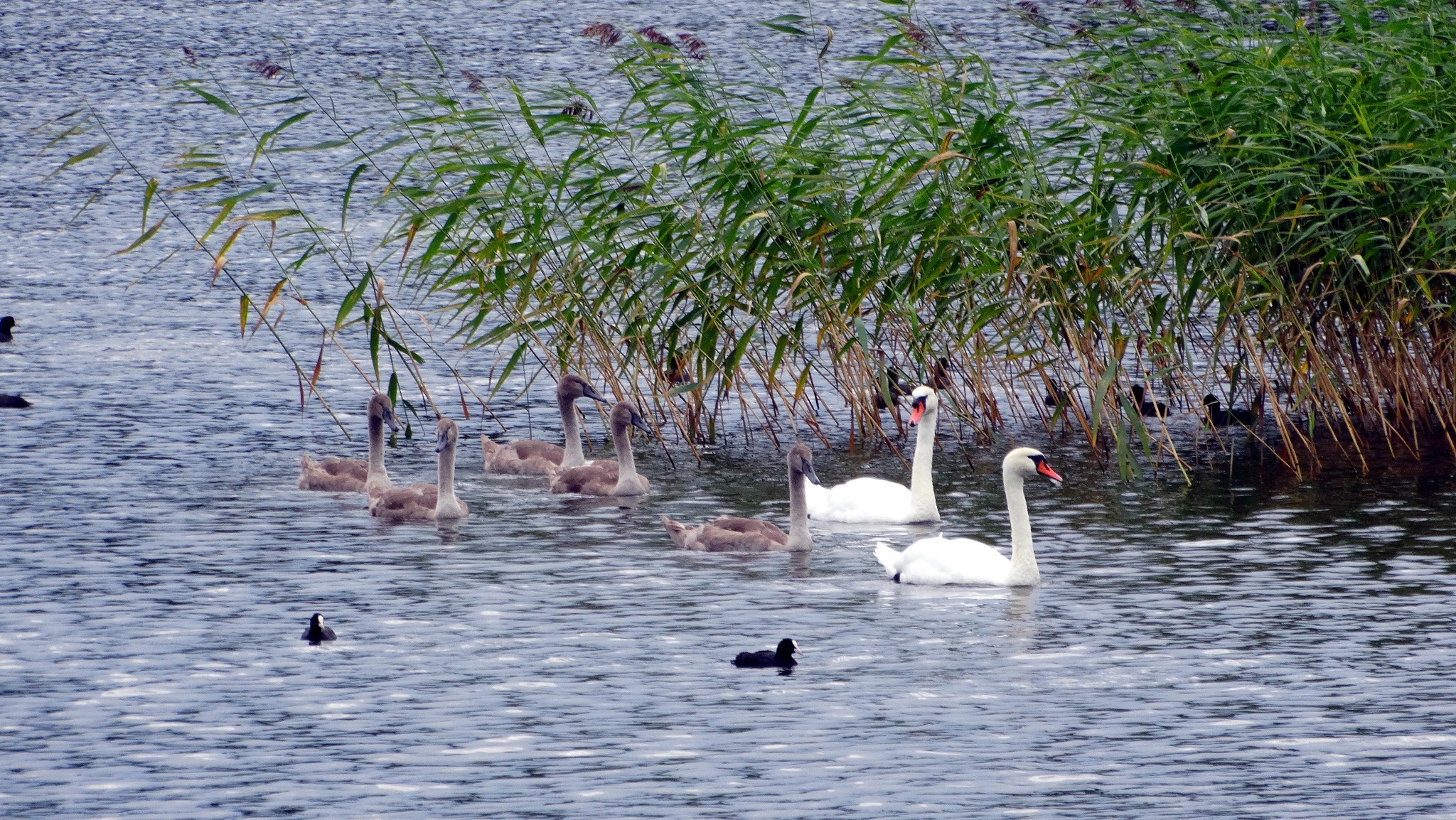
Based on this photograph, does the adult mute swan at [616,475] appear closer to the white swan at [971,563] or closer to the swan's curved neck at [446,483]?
the swan's curved neck at [446,483]

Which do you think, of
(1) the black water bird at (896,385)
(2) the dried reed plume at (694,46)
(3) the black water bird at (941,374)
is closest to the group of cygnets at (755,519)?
(3) the black water bird at (941,374)

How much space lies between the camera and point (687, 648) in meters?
11.9

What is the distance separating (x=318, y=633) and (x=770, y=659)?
95.5 inches

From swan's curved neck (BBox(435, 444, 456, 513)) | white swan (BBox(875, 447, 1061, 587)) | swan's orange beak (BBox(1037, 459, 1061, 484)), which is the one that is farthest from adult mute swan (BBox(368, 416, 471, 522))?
swan's orange beak (BBox(1037, 459, 1061, 484))

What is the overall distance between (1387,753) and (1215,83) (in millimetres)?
7458

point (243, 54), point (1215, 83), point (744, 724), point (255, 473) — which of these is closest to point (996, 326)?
point (1215, 83)

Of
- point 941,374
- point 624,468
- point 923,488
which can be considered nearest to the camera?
point 923,488

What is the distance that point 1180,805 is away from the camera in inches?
364

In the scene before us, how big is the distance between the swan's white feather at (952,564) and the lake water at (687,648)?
0.12 metres

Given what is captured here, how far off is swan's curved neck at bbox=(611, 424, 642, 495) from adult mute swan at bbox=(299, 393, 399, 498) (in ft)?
5.37

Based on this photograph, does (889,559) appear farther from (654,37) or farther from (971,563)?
(654,37)

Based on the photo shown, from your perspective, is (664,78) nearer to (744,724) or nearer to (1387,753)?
(744,724)

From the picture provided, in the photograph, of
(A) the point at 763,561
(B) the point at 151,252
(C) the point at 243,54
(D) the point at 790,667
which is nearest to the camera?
(D) the point at 790,667

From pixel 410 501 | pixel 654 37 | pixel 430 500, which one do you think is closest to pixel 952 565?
pixel 430 500
